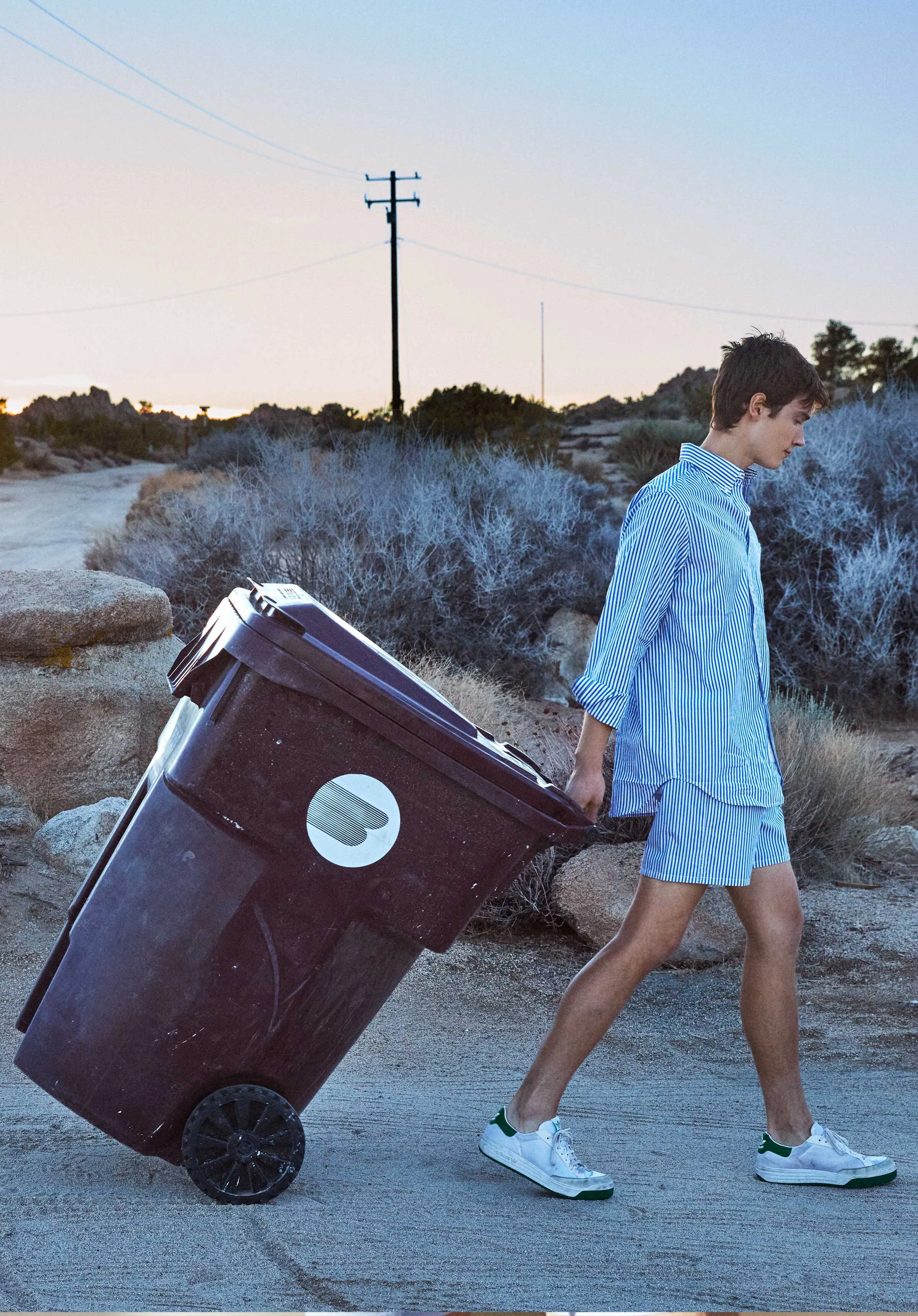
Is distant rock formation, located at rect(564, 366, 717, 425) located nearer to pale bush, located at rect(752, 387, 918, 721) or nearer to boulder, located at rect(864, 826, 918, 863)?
pale bush, located at rect(752, 387, 918, 721)

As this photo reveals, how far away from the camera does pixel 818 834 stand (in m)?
5.88

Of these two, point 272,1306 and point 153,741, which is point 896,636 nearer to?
point 153,741

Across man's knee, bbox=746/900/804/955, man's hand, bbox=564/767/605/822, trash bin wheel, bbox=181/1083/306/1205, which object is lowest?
trash bin wheel, bbox=181/1083/306/1205

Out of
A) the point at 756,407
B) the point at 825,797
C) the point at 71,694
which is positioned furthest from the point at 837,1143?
the point at 71,694

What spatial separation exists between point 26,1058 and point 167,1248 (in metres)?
0.49

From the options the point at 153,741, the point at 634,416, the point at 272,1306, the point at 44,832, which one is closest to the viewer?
the point at 272,1306

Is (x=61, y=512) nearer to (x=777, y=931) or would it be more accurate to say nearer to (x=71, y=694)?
(x=71, y=694)

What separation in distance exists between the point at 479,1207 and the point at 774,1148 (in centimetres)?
70

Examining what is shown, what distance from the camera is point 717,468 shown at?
2.73m

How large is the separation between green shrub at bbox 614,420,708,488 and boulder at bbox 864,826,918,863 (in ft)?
48.5

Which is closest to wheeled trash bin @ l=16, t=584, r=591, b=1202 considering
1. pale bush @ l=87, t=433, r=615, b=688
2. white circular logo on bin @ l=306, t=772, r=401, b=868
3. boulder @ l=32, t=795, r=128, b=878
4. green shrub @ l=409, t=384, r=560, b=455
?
white circular logo on bin @ l=306, t=772, r=401, b=868

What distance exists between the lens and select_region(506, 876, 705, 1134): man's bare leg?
8.69ft

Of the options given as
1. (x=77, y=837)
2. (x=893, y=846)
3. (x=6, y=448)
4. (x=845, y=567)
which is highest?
(x=6, y=448)

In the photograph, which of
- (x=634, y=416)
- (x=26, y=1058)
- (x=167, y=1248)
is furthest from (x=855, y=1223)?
(x=634, y=416)
